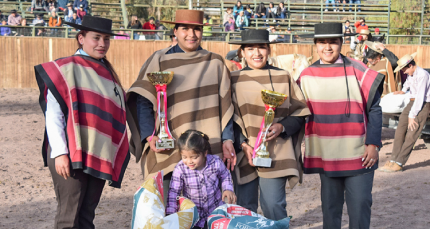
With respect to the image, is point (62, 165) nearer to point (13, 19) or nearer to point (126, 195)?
point (126, 195)

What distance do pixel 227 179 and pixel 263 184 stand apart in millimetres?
470

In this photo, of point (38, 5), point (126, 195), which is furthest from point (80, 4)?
point (126, 195)

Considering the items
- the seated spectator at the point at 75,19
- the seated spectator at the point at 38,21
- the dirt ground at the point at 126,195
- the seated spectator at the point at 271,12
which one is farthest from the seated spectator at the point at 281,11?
the dirt ground at the point at 126,195

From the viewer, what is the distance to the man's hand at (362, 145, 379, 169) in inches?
165

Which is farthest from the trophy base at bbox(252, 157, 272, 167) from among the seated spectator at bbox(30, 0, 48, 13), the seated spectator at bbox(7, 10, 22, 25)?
the seated spectator at bbox(30, 0, 48, 13)

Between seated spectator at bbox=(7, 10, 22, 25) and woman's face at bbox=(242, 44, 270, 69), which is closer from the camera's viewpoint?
woman's face at bbox=(242, 44, 270, 69)

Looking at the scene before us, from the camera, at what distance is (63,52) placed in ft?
60.8

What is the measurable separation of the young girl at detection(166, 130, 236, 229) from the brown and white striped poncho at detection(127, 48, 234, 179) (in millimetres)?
213

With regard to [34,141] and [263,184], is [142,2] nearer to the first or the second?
[34,141]

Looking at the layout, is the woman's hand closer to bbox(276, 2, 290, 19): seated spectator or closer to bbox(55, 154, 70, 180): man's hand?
bbox(55, 154, 70, 180): man's hand

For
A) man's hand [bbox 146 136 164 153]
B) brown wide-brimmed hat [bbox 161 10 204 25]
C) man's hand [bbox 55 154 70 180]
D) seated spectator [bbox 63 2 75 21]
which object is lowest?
man's hand [bbox 55 154 70 180]

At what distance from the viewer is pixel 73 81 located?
3.61 metres

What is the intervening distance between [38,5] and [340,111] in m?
20.4

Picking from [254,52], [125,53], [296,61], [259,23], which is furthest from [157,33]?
[254,52]
